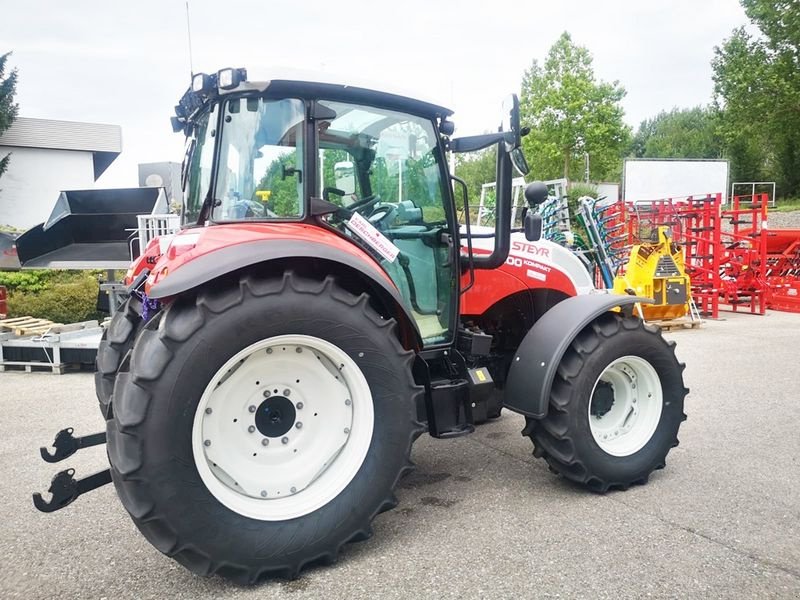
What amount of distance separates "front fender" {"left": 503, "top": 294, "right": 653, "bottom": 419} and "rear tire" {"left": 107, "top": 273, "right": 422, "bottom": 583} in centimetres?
83

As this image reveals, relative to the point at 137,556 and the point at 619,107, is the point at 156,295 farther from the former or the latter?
the point at 619,107

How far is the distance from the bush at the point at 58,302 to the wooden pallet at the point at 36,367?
2.41m

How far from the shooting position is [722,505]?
340 centimetres

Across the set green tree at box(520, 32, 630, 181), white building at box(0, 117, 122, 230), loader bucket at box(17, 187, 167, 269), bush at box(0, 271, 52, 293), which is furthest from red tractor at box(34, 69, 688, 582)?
white building at box(0, 117, 122, 230)

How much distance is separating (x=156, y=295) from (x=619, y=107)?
2935 cm

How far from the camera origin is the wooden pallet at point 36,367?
24.9 feet

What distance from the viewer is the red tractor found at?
8.32 ft

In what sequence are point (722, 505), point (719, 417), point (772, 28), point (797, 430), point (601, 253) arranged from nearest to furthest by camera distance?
point (722, 505) → point (797, 430) → point (719, 417) → point (601, 253) → point (772, 28)

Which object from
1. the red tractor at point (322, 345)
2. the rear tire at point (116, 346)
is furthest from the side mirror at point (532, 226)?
the rear tire at point (116, 346)

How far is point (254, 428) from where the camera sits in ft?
9.30

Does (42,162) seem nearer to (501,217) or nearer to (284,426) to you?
(501,217)

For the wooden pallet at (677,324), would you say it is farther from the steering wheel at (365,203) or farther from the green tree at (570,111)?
the green tree at (570,111)

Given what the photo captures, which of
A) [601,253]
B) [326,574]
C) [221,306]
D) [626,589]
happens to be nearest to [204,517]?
[326,574]

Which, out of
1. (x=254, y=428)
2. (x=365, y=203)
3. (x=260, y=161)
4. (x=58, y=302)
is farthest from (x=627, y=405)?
Result: (x=58, y=302)
